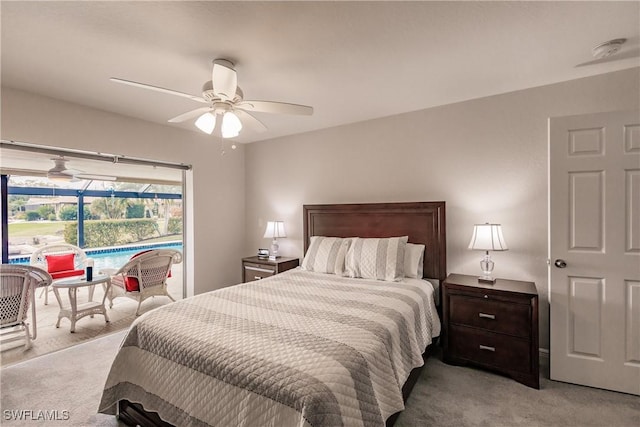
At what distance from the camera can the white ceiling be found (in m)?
1.65

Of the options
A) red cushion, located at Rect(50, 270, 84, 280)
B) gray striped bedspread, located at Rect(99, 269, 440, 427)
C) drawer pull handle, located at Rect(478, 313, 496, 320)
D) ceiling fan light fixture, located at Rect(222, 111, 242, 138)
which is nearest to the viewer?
gray striped bedspread, located at Rect(99, 269, 440, 427)

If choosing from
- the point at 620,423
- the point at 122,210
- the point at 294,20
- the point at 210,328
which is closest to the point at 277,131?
the point at 294,20

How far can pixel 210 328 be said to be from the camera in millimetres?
1705

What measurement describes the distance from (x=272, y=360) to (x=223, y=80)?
1.67 metres

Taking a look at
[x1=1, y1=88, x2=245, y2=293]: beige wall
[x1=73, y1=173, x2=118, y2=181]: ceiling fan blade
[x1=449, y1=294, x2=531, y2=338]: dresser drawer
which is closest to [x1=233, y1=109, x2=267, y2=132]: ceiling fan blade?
[x1=1, y1=88, x2=245, y2=293]: beige wall

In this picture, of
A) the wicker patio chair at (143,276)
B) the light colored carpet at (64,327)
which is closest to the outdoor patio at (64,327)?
the light colored carpet at (64,327)

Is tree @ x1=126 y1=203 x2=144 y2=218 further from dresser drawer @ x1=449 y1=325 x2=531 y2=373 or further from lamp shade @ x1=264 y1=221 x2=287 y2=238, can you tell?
dresser drawer @ x1=449 y1=325 x2=531 y2=373

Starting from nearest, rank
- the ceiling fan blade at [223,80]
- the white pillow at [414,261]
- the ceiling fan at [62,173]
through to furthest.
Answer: the ceiling fan blade at [223,80]
the white pillow at [414,261]
the ceiling fan at [62,173]

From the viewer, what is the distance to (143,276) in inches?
148

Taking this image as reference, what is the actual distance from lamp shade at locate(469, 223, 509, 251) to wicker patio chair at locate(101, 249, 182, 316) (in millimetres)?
3793

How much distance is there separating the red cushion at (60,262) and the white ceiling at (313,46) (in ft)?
8.99

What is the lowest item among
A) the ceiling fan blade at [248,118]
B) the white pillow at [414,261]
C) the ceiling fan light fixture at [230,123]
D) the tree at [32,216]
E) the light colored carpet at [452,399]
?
the light colored carpet at [452,399]

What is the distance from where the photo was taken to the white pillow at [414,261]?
9.79 feet

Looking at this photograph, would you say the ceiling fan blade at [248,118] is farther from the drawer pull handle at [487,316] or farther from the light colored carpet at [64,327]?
the light colored carpet at [64,327]
